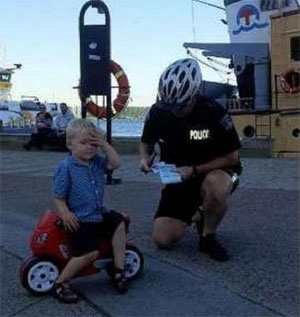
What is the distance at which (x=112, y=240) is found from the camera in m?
4.94

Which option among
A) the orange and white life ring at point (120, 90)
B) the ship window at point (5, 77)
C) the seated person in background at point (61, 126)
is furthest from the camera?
the ship window at point (5, 77)

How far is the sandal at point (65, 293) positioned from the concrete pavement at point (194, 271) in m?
0.04

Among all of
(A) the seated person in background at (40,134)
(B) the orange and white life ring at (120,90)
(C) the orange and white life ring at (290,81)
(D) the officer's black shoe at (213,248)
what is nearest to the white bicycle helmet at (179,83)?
(D) the officer's black shoe at (213,248)

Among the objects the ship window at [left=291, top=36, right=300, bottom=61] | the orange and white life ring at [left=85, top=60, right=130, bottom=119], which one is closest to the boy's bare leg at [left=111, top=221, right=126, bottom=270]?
the orange and white life ring at [left=85, top=60, right=130, bottom=119]

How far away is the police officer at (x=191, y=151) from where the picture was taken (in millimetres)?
5719

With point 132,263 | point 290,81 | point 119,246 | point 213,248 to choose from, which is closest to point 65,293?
point 119,246

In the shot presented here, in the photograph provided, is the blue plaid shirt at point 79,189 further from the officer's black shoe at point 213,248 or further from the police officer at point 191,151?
the officer's black shoe at point 213,248

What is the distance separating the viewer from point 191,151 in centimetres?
590

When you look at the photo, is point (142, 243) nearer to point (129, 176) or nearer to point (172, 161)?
point (172, 161)

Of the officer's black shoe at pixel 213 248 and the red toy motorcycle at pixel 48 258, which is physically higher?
the red toy motorcycle at pixel 48 258

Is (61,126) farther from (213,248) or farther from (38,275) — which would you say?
(38,275)

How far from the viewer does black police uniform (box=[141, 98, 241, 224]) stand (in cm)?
584

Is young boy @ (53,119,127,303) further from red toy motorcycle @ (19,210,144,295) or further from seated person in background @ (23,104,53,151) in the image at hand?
seated person in background @ (23,104,53,151)

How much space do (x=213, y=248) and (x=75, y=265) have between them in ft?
4.67
